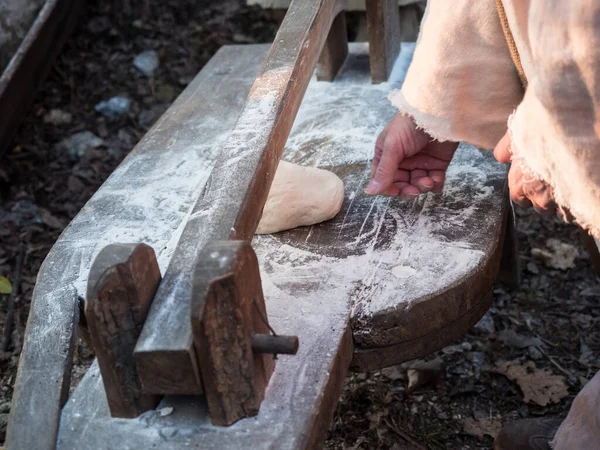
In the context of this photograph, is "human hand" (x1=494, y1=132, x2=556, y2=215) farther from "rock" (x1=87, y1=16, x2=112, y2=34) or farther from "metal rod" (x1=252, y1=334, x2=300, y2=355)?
"rock" (x1=87, y1=16, x2=112, y2=34)

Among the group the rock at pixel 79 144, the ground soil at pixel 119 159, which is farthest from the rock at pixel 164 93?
the rock at pixel 79 144

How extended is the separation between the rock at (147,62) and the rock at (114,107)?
29 centimetres

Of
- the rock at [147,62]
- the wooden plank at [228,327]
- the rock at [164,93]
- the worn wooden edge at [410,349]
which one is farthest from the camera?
the rock at [147,62]

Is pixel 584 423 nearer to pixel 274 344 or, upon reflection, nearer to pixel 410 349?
pixel 410 349

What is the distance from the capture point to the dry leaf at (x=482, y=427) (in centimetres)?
207

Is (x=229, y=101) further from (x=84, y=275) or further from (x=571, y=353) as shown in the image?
(x=571, y=353)

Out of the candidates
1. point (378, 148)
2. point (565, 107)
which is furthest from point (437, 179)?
point (565, 107)

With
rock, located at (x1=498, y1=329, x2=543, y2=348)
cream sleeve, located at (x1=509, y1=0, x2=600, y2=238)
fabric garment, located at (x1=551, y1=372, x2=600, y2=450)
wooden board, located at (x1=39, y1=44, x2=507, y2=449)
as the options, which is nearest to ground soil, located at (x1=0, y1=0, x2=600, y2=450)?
rock, located at (x1=498, y1=329, x2=543, y2=348)

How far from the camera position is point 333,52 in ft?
8.25

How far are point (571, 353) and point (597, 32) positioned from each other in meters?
1.38

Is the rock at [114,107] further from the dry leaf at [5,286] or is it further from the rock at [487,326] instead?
the rock at [487,326]

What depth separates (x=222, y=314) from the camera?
114 cm

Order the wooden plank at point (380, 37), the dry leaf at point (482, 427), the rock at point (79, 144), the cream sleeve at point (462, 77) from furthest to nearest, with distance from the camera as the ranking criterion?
the rock at point (79, 144) → the wooden plank at point (380, 37) → the dry leaf at point (482, 427) → the cream sleeve at point (462, 77)

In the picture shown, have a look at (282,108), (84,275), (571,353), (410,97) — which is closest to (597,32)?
(410,97)
